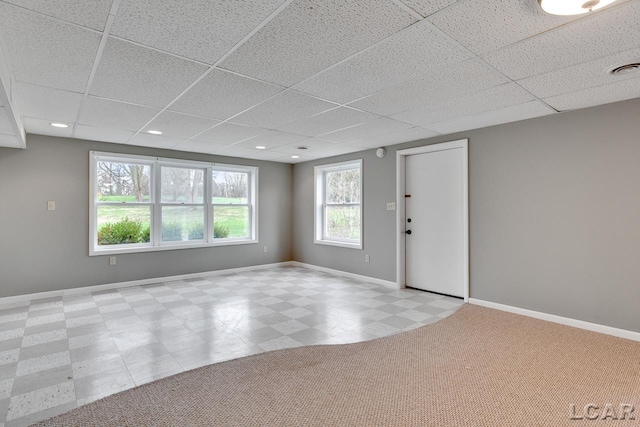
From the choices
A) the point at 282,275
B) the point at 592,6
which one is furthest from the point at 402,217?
the point at 592,6

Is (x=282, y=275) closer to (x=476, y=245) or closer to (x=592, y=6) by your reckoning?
(x=476, y=245)

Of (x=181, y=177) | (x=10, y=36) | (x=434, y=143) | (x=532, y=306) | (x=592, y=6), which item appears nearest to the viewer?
(x=592, y=6)

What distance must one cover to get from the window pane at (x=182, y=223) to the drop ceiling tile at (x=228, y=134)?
1588 millimetres

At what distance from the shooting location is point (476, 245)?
4.16 m

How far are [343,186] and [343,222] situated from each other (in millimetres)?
717

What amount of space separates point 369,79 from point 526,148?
2365 mm

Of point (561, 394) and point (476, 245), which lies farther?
point (476, 245)

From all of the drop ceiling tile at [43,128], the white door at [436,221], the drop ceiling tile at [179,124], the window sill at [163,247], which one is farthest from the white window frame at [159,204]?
the white door at [436,221]

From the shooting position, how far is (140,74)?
8.13ft

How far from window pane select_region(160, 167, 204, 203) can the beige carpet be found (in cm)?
399

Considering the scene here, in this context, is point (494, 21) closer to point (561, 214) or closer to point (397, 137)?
point (561, 214)

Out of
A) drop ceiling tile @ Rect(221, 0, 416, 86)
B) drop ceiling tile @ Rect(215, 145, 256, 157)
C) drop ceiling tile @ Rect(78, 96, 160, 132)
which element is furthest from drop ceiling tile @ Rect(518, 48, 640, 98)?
drop ceiling tile @ Rect(215, 145, 256, 157)

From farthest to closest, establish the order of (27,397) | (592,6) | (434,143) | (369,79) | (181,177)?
(181,177) < (434,143) < (369,79) < (27,397) < (592,6)

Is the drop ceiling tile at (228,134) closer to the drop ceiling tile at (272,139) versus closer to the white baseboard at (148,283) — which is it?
the drop ceiling tile at (272,139)
